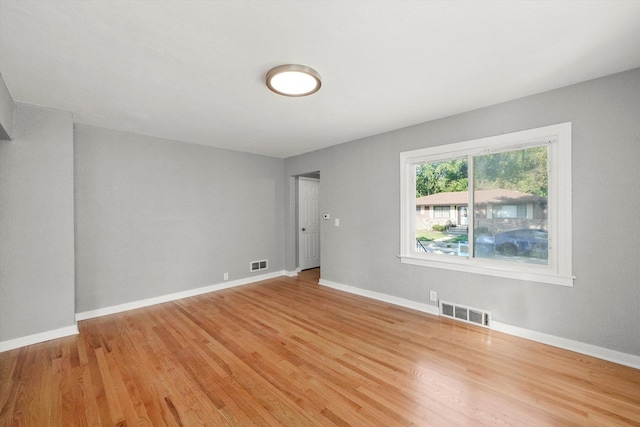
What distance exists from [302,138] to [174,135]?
6.28 ft

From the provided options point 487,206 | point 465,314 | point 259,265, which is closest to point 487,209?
point 487,206

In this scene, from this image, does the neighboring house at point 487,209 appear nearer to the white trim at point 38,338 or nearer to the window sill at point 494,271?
the window sill at point 494,271

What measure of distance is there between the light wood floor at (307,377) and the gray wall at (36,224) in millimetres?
380

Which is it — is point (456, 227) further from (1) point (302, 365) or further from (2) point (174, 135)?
(2) point (174, 135)

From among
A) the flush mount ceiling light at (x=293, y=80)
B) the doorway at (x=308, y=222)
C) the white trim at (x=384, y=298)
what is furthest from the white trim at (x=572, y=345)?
the doorway at (x=308, y=222)

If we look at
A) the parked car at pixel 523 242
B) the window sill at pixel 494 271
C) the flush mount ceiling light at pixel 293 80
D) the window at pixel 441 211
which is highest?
the flush mount ceiling light at pixel 293 80

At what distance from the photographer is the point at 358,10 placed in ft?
5.01

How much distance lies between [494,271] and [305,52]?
9.61 feet

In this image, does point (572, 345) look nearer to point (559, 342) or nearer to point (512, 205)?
point (559, 342)

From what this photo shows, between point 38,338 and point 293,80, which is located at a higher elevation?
point 293,80

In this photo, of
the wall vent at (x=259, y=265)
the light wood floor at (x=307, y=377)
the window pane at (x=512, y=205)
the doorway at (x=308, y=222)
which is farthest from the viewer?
the doorway at (x=308, y=222)

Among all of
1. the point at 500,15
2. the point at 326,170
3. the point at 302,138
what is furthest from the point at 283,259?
the point at 500,15

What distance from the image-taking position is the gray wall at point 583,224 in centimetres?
221

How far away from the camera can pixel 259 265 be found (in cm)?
517
